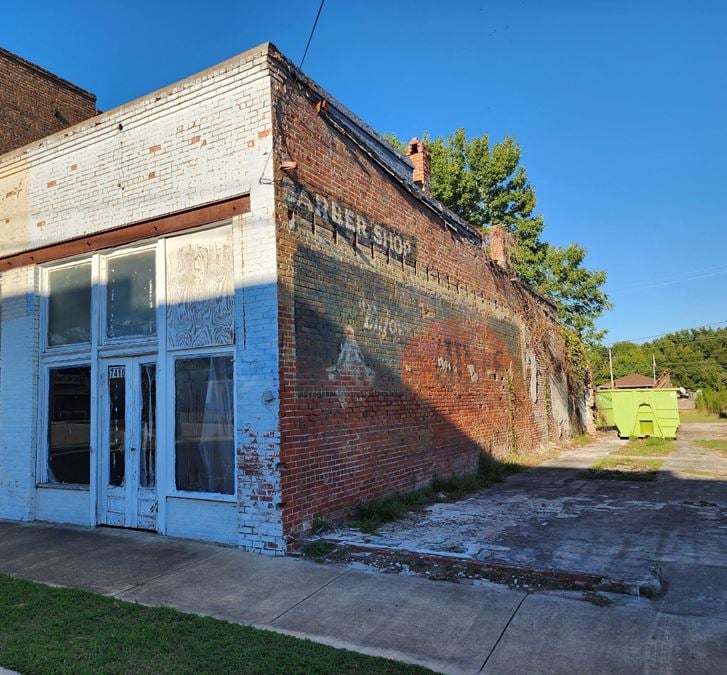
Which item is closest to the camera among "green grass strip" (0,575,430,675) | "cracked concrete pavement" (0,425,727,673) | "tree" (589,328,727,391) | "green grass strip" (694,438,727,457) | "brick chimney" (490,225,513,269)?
"green grass strip" (0,575,430,675)

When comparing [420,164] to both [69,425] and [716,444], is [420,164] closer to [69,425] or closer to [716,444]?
[69,425]

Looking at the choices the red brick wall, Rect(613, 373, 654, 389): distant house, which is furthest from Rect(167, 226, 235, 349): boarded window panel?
Rect(613, 373, 654, 389): distant house

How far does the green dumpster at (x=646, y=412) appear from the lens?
58.3 feet

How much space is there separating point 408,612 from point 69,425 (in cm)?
610

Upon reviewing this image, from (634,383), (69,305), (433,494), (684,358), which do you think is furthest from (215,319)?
(684,358)

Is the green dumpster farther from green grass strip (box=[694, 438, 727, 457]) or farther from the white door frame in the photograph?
the white door frame

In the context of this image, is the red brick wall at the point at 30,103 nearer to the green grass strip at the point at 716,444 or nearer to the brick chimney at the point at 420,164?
the brick chimney at the point at 420,164

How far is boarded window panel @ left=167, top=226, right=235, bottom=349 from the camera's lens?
709 cm

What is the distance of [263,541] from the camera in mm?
6316

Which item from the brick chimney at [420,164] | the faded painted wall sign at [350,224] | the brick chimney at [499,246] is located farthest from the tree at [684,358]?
the faded painted wall sign at [350,224]

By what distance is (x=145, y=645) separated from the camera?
410 centimetres

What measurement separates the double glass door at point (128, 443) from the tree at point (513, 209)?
82.4ft

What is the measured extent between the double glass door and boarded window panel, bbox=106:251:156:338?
43 cm

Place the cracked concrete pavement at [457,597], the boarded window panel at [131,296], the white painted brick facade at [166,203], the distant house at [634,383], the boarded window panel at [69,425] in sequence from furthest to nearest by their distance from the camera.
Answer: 1. the distant house at [634,383]
2. the boarded window panel at [69,425]
3. the boarded window panel at [131,296]
4. the white painted brick facade at [166,203]
5. the cracked concrete pavement at [457,597]
